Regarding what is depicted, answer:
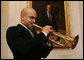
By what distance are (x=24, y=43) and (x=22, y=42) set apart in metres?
0.02

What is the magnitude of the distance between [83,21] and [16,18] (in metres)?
1.46

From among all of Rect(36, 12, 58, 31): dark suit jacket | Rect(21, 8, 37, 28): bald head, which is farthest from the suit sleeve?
Rect(36, 12, 58, 31): dark suit jacket

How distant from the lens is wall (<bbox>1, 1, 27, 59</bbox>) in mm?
3580

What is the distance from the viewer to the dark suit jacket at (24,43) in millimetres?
1713

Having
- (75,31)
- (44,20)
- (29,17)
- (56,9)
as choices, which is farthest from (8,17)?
(29,17)

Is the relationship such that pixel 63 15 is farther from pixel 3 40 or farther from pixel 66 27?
pixel 3 40

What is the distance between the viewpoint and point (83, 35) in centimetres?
399

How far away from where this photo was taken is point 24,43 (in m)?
1.71

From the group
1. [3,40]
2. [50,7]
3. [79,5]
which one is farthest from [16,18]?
[79,5]

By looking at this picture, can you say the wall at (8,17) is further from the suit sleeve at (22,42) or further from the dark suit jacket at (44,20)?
the suit sleeve at (22,42)

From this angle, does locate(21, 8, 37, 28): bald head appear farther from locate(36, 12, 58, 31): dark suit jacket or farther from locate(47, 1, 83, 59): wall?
locate(47, 1, 83, 59): wall

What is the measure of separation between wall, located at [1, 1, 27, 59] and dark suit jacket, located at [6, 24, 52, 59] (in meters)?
1.79

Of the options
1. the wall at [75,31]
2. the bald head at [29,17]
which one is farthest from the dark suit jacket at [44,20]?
the bald head at [29,17]

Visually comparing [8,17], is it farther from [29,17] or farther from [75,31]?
[29,17]
